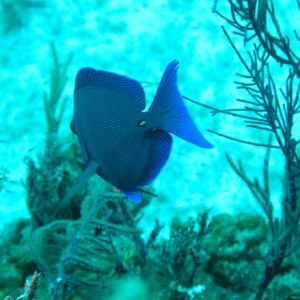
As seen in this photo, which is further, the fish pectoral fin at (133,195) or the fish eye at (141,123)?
the fish pectoral fin at (133,195)

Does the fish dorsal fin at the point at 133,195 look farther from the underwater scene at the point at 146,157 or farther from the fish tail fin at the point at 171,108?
the fish tail fin at the point at 171,108

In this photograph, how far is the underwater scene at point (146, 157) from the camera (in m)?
1.83

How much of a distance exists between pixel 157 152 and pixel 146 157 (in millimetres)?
57

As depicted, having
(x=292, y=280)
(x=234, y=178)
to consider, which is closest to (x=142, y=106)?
(x=292, y=280)

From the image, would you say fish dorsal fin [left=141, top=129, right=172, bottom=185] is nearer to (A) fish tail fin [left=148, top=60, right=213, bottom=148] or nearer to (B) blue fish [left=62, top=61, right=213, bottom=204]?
(B) blue fish [left=62, top=61, right=213, bottom=204]

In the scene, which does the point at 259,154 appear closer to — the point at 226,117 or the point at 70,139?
the point at 226,117

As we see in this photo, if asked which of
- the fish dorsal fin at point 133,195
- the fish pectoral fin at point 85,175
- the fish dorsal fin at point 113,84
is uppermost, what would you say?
the fish dorsal fin at point 113,84

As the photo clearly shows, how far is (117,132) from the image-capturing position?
180 centimetres

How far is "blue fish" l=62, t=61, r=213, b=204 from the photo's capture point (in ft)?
5.89

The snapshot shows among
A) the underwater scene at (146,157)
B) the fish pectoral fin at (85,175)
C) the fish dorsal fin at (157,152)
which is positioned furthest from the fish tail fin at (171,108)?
the fish pectoral fin at (85,175)

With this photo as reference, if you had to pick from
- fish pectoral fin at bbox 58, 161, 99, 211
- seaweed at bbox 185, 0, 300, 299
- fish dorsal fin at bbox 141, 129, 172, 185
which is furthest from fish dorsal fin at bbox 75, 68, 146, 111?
seaweed at bbox 185, 0, 300, 299

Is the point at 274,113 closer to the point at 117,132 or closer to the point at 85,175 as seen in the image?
the point at 117,132

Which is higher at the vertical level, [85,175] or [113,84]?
[113,84]

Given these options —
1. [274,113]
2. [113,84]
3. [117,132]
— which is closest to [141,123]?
[117,132]
